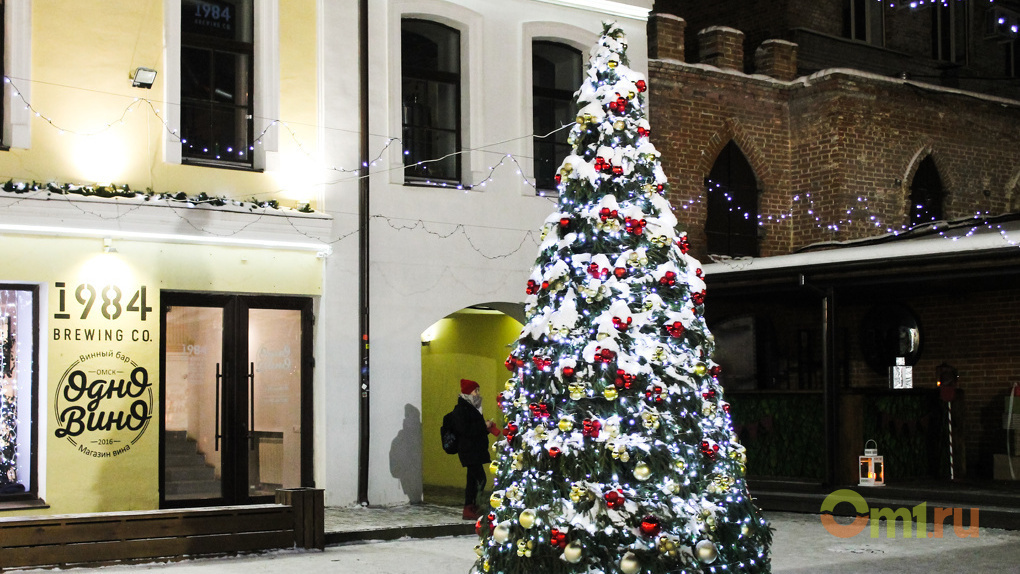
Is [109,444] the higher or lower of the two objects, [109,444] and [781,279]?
the lower

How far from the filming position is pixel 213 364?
13.4 metres

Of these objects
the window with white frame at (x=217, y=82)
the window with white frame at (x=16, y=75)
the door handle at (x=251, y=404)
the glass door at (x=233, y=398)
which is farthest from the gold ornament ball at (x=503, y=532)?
the window with white frame at (x=16, y=75)

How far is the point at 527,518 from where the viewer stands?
7551 millimetres

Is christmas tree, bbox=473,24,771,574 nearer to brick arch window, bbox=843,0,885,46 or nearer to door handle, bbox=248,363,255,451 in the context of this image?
door handle, bbox=248,363,255,451

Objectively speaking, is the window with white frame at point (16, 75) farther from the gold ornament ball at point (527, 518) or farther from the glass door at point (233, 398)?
the gold ornament ball at point (527, 518)

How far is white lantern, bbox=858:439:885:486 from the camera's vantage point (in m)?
14.5

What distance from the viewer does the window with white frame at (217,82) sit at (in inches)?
532

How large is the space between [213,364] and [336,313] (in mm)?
1585

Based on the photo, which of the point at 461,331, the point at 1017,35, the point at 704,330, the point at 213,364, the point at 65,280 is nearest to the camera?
the point at 704,330

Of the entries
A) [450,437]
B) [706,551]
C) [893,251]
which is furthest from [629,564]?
[893,251]

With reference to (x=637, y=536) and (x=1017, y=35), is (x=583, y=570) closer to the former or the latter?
(x=637, y=536)

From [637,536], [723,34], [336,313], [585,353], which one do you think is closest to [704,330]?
[585,353]

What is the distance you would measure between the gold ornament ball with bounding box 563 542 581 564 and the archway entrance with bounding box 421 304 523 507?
9053 mm

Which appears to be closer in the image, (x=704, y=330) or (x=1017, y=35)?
(x=704, y=330)
